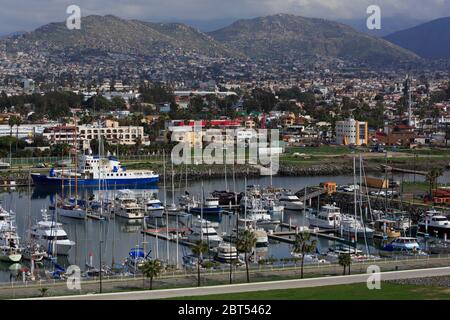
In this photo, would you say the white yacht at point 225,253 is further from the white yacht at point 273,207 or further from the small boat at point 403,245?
the white yacht at point 273,207

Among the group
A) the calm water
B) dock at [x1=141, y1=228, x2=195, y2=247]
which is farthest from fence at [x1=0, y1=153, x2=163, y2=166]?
dock at [x1=141, y1=228, x2=195, y2=247]

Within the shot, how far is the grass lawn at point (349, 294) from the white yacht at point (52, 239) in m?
7.99

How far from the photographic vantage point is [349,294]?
59.4 ft

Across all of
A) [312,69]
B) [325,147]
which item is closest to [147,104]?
[325,147]

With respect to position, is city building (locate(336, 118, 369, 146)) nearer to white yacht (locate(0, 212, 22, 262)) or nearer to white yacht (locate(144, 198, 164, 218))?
white yacht (locate(144, 198, 164, 218))

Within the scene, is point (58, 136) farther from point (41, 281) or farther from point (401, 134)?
point (41, 281)

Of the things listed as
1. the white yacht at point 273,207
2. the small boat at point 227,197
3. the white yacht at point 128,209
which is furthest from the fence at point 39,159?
the white yacht at point 273,207

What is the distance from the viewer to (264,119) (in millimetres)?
66938

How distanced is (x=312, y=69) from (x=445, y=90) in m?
66.5

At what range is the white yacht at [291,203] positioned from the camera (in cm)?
3397

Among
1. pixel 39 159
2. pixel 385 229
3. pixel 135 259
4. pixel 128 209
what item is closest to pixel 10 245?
pixel 135 259

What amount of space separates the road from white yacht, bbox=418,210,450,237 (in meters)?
7.64

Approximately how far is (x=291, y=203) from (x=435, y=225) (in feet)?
21.9
